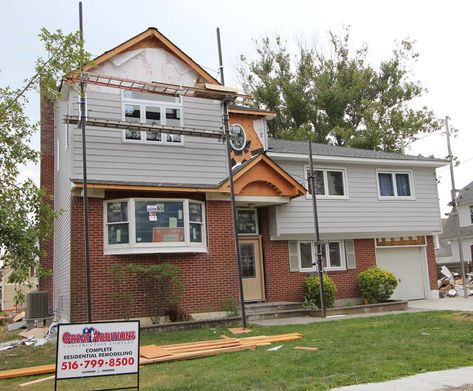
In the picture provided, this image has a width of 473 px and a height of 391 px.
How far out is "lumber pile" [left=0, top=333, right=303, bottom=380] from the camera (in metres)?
8.80

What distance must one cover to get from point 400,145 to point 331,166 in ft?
56.2

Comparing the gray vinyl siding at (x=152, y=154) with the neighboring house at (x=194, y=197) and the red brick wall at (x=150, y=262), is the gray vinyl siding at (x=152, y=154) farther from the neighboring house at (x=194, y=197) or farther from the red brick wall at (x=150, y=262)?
the red brick wall at (x=150, y=262)

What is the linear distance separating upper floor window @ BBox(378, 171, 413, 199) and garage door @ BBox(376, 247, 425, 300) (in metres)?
2.10

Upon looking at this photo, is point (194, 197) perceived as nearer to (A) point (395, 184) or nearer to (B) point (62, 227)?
(B) point (62, 227)

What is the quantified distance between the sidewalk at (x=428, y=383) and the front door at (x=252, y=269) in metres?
9.85

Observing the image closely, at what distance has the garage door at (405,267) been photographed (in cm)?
1995

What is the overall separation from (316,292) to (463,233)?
2346cm

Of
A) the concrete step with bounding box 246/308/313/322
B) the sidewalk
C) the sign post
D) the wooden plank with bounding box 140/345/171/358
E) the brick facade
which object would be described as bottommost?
the sidewalk

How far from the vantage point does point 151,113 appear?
599 inches

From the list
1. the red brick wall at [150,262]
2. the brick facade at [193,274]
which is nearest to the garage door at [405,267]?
the brick facade at [193,274]

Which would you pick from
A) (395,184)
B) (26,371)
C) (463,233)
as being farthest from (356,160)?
(463,233)

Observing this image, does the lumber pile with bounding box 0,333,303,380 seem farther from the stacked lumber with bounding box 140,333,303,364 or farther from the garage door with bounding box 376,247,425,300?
the garage door with bounding box 376,247,425,300

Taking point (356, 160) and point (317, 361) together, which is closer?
point (317, 361)

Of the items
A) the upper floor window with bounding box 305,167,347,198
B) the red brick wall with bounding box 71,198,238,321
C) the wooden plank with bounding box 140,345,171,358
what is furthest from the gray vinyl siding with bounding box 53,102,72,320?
the upper floor window with bounding box 305,167,347,198
